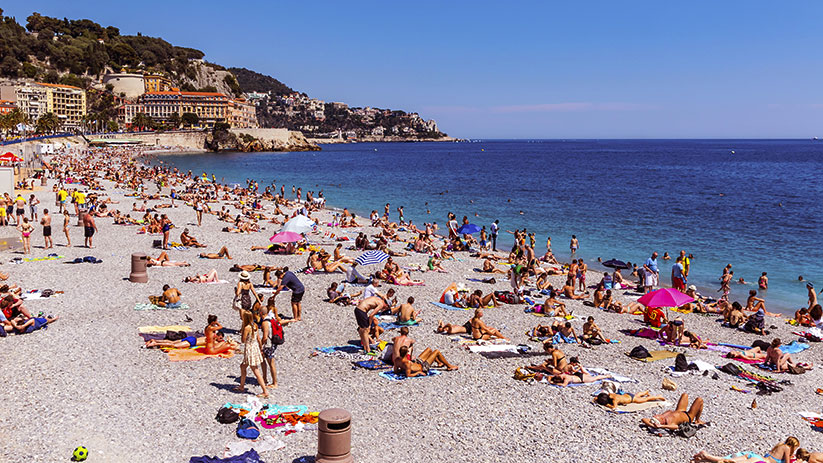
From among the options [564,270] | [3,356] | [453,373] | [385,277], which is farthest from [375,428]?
[564,270]

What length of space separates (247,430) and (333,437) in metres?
1.63

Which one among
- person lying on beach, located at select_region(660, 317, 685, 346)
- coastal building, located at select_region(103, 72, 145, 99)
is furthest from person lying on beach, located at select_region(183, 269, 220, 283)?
coastal building, located at select_region(103, 72, 145, 99)

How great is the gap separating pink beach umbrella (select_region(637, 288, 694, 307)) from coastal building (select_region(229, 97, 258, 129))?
507ft

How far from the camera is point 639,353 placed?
1220 cm

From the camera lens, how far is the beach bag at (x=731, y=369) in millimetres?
11523

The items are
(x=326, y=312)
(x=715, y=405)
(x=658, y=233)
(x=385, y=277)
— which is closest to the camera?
(x=715, y=405)

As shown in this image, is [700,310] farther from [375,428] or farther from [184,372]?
[184,372]

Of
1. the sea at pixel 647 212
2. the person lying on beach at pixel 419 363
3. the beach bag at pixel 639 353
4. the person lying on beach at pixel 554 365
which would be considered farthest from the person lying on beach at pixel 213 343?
the sea at pixel 647 212

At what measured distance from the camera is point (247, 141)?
142375mm

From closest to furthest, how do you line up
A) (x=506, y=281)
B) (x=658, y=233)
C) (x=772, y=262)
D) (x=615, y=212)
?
(x=506, y=281)
(x=772, y=262)
(x=658, y=233)
(x=615, y=212)

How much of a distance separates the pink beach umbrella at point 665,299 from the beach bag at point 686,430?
5.75 m

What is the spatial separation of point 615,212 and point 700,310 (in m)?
28.0

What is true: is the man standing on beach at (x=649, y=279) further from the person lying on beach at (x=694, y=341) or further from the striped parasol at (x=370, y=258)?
the striped parasol at (x=370, y=258)

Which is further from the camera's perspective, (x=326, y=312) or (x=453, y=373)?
(x=326, y=312)
